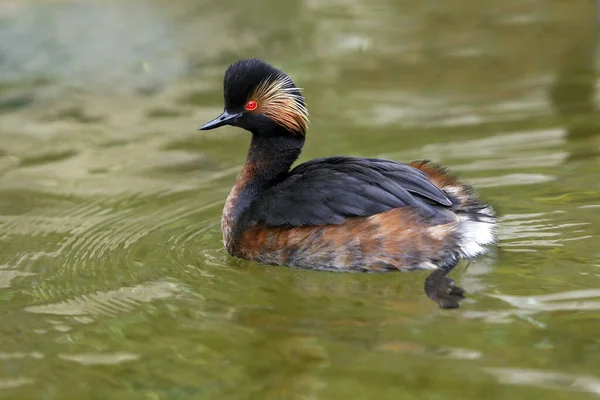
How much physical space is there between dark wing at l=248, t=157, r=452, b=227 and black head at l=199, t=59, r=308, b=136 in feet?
1.24

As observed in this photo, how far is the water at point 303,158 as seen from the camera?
147 inches

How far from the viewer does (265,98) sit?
5289 millimetres

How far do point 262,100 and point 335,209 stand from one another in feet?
2.88

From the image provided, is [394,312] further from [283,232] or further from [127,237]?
[127,237]

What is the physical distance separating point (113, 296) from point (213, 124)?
130 cm

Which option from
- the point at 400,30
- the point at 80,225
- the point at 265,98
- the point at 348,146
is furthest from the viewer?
the point at 400,30

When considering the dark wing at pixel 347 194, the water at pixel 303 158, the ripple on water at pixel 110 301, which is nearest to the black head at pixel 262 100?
the dark wing at pixel 347 194

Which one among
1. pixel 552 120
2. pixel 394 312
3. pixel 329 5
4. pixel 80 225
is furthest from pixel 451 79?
pixel 394 312

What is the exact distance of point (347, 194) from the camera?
4840 mm

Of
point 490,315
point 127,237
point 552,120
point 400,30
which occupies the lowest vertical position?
point 490,315

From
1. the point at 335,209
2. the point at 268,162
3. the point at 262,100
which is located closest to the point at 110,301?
the point at 335,209

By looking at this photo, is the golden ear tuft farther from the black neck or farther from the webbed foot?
the webbed foot

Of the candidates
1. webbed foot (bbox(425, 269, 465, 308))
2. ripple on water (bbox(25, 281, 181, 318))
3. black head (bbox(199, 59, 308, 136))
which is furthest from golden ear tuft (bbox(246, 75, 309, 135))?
webbed foot (bbox(425, 269, 465, 308))

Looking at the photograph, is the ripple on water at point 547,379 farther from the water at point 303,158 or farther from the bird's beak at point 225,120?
the bird's beak at point 225,120
